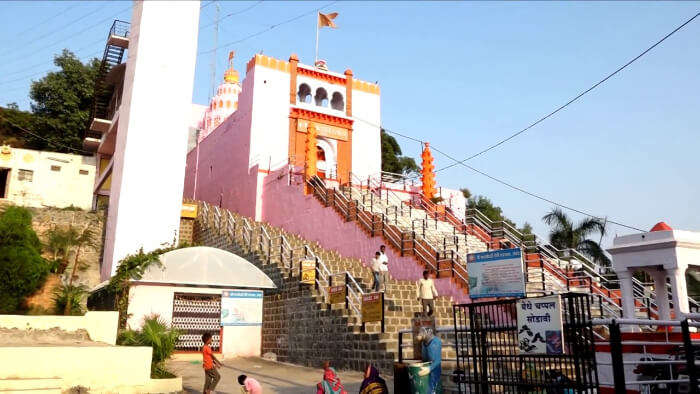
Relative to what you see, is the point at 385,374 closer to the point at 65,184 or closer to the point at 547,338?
the point at 547,338

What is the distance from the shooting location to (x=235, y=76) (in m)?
→ 44.2

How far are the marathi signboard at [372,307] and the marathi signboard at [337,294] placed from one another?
1.19m

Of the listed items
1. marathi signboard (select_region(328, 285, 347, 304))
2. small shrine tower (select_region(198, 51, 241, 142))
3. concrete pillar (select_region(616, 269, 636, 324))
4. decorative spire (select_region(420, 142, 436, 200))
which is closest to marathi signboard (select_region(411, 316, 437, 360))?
concrete pillar (select_region(616, 269, 636, 324))

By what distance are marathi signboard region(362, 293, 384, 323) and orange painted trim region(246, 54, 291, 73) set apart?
21.1 m

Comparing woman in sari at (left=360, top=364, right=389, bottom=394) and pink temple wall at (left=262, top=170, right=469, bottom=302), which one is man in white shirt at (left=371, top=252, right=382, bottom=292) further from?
woman in sari at (left=360, top=364, right=389, bottom=394)

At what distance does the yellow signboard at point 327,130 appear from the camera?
3094 cm

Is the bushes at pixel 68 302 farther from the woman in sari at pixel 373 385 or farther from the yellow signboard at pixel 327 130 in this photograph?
the yellow signboard at pixel 327 130

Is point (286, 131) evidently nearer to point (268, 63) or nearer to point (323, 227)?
point (268, 63)

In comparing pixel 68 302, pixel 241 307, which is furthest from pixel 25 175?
pixel 241 307

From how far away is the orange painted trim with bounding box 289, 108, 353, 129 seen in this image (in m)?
30.8

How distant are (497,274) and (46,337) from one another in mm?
9047

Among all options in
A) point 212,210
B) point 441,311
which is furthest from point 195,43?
point 441,311

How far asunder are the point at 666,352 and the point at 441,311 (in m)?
6.80

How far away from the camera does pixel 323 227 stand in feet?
72.3
